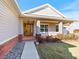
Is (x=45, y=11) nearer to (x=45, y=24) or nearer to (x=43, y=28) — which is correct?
(x=45, y=24)

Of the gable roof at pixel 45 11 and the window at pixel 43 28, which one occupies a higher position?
the gable roof at pixel 45 11

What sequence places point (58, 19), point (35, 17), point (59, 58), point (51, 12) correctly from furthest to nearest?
1. point (51, 12)
2. point (58, 19)
3. point (35, 17)
4. point (59, 58)

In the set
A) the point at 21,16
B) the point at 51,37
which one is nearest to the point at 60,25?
the point at 51,37

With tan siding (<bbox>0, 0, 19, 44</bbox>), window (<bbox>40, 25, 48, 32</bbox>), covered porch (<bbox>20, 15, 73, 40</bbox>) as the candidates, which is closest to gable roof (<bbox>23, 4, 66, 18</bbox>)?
covered porch (<bbox>20, 15, 73, 40</bbox>)

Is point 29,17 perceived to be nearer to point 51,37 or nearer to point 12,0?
point 51,37

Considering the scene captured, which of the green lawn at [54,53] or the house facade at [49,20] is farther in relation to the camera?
the house facade at [49,20]

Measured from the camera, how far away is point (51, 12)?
1948cm

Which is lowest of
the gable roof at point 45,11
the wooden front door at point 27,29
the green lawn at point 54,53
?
the green lawn at point 54,53

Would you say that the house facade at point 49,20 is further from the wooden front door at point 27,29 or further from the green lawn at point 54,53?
the green lawn at point 54,53

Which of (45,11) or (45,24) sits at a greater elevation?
(45,11)

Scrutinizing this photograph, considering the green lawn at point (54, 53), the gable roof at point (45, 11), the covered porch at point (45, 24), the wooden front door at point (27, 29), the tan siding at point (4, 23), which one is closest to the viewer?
the tan siding at point (4, 23)

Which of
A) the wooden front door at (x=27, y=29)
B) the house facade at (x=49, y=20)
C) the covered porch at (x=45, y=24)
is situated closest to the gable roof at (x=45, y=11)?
the house facade at (x=49, y=20)

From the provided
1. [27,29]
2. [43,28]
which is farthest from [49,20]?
[27,29]

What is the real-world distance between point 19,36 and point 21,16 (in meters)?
2.73
